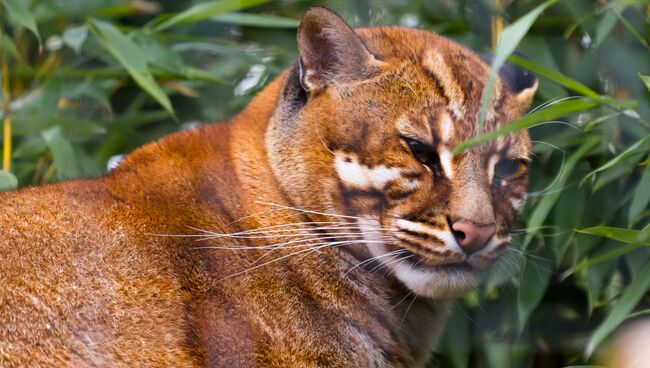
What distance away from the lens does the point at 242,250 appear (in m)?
→ 3.80

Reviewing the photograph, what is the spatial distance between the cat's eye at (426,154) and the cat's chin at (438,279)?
0.36 metres

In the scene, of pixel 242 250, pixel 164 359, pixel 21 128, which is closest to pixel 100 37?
pixel 21 128

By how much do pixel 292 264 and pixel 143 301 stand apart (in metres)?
0.60

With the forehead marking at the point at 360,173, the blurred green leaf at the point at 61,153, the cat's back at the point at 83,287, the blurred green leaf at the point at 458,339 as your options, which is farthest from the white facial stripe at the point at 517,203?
the blurred green leaf at the point at 61,153

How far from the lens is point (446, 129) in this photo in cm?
367

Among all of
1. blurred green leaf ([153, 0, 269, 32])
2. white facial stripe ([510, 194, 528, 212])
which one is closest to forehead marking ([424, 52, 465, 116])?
white facial stripe ([510, 194, 528, 212])

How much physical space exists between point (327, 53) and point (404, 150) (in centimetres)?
53

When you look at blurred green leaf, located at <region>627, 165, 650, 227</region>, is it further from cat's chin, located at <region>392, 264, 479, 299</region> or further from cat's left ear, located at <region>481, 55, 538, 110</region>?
cat's chin, located at <region>392, 264, 479, 299</region>

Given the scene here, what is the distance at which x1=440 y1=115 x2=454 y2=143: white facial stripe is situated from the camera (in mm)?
3659

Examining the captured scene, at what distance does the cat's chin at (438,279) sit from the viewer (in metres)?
3.73

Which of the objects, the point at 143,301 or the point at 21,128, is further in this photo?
the point at 21,128

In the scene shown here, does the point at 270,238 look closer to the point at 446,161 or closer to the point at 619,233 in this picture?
the point at 446,161

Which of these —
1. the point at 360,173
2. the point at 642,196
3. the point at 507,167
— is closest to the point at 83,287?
the point at 360,173

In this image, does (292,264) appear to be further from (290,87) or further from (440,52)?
(440,52)
